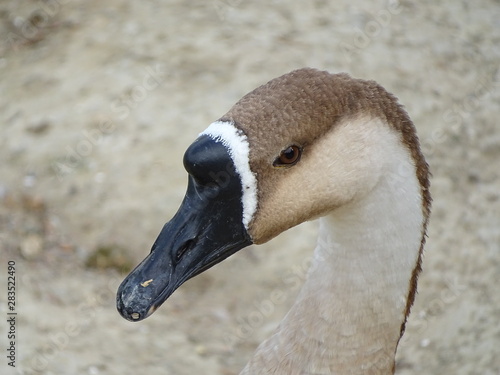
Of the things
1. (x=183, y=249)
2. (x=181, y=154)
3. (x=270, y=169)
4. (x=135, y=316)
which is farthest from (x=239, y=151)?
(x=181, y=154)

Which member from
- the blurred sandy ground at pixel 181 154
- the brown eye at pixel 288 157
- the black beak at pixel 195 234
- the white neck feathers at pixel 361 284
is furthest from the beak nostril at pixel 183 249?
the blurred sandy ground at pixel 181 154

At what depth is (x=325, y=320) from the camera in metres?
2.94

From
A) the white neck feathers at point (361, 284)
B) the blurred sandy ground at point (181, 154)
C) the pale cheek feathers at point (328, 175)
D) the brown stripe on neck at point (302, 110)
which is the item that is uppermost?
the brown stripe on neck at point (302, 110)

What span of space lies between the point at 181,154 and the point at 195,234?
2.94 m

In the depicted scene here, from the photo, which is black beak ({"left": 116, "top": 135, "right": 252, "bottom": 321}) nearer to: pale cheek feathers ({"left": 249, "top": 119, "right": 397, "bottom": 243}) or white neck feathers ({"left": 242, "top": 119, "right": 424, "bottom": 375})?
pale cheek feathers ({"left": 249, "top": 119, "right": 397, "bottom": 243})

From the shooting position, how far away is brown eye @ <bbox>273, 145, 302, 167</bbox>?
Result: 256 cm

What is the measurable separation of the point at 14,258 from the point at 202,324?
142cm

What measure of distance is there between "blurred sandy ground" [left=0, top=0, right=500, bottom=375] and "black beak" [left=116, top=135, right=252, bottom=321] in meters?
2.05

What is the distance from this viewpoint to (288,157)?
2.57m

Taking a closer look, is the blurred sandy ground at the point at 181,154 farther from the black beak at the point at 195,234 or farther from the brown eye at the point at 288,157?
the brown eye at the point at 288,157

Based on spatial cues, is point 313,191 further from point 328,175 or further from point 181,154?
point 181,154

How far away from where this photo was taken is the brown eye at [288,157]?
2557 millimetres

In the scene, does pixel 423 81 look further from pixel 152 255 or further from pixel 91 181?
pixel 152 255

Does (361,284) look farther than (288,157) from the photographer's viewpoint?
Yes
